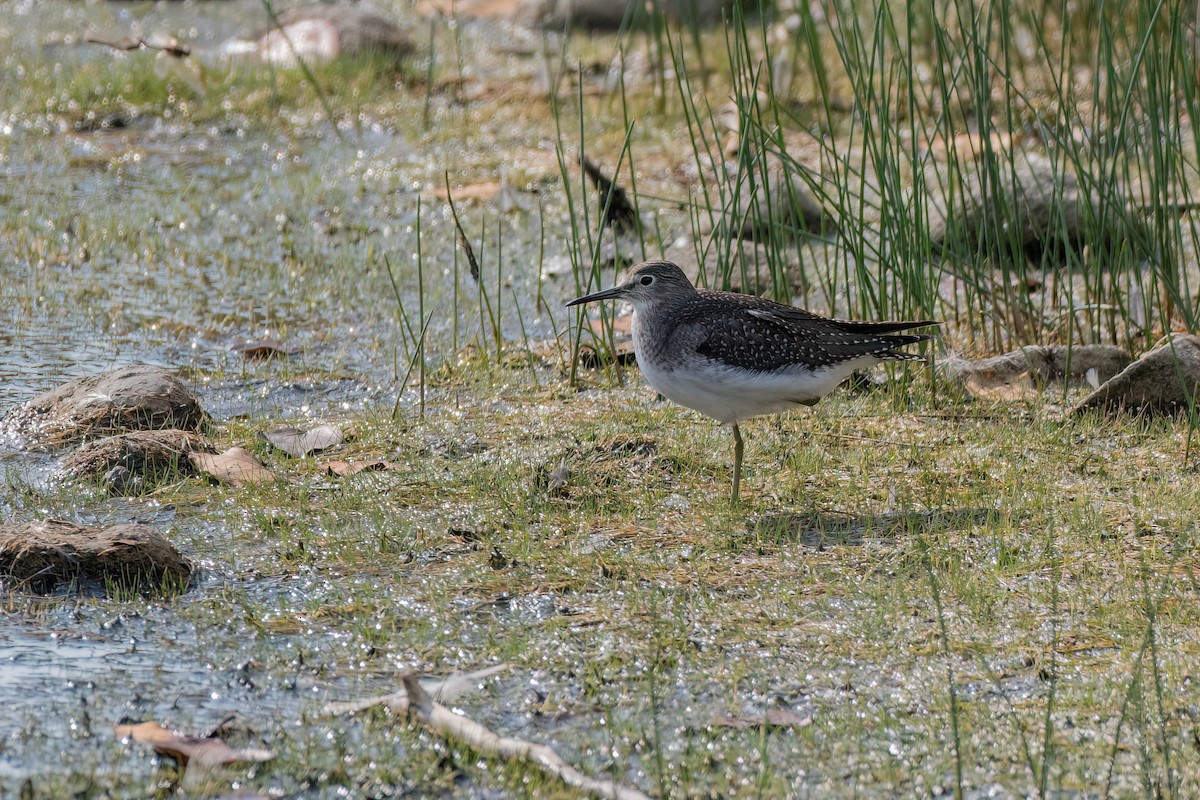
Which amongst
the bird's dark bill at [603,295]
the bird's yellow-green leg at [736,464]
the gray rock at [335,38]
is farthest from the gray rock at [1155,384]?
the gray rock at [335,38]

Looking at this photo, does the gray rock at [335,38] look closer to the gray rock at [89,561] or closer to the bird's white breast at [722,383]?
the bird's white breast at [722,383]

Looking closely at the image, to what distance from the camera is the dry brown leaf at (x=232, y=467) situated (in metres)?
5.20

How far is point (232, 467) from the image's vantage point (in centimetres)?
526

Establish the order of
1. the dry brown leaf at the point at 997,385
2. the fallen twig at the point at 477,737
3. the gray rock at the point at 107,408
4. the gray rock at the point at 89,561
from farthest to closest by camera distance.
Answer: the dry brown leaf at the point at 997,385
the gray rock at the point at 107,408
the gray rock at the point at 89,561
the fallen twig at the point at 477,737

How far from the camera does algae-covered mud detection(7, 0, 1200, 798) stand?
3551mm

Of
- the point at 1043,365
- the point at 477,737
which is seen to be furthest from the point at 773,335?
the point at 477,737

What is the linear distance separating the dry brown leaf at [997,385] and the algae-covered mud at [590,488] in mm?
14

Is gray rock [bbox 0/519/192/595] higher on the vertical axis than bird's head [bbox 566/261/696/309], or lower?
lower

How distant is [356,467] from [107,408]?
3.45 ft

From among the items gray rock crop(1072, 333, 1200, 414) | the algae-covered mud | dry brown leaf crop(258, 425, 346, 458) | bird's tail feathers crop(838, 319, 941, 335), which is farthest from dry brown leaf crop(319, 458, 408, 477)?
gray rock crop(1072, 333, 1200, 414)

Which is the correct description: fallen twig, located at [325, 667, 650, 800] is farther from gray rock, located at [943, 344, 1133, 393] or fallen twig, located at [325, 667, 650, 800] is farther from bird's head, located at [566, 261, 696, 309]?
gray rock, located at [943, 344, 1133, 393]

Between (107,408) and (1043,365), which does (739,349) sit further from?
(107,408)

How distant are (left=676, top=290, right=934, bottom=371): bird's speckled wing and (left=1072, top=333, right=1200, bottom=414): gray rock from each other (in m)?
0.99

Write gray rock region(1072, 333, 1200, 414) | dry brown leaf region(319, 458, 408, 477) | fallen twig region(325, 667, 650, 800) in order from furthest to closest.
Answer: gray rock region(1072, 333, 1200, 414), dry brown leaf region(319, 458, 408, 477), fallen twig region(325, 667, 650, 800)
